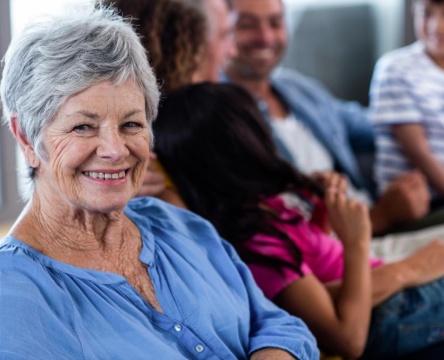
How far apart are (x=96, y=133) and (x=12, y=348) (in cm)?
37

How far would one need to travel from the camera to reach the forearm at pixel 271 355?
1501mm

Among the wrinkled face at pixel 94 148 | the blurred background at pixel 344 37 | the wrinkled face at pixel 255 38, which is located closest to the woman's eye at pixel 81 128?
the wrinkled face at pixel 94 148

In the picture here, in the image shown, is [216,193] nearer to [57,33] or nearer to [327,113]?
[57,33]

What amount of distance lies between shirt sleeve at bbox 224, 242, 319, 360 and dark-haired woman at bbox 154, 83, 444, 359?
142 mm

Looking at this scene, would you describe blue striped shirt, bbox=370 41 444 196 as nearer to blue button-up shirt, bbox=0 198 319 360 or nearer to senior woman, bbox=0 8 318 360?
blue button-up shirt, bbox=0 198 319 360

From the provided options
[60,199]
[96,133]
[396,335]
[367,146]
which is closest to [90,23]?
[96,133]

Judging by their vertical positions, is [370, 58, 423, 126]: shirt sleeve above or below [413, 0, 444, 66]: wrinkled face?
below

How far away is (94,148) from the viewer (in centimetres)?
130

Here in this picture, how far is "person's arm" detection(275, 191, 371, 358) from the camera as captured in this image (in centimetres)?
175

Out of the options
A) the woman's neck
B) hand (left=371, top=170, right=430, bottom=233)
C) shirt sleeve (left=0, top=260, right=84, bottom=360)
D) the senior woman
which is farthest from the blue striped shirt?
shirt sleeve (left=0, top=260, right=84, bottom=360)

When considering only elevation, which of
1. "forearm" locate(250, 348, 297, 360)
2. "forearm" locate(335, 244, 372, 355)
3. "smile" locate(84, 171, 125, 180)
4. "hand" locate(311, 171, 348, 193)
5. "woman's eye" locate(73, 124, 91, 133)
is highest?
"woman's eye" locate(73, 124, 91, 133)

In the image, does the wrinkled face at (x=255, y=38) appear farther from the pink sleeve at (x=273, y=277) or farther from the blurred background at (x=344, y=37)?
the blurred background at (x=344, y=37)

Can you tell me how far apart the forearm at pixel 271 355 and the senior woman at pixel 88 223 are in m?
0.06

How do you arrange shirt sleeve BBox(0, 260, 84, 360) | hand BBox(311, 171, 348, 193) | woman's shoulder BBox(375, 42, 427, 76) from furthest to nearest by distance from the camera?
woman's shoulder BBox(375, 42, 427, 76) < hand BBox(311, 171, 348, 193) < shirt sleeve BBox(0, 260, 84, 360)
